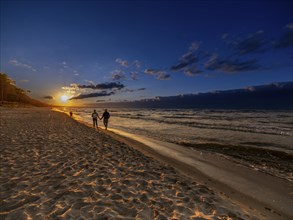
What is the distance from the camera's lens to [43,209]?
499 cm

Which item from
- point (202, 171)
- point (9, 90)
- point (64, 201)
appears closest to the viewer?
point (64, 201)

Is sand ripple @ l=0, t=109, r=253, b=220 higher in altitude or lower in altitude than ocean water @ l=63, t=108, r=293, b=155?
higher

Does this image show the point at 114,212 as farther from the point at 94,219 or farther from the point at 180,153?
the point at 180,153

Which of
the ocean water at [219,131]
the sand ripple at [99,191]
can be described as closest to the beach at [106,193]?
the sand ripple at [99,191]

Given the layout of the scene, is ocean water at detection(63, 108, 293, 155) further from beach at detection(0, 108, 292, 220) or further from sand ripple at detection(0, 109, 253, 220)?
sand ripple at detection(0, 109, 253, 220)

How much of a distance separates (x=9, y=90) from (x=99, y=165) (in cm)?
17194

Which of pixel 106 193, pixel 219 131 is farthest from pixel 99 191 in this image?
pixel 219 131

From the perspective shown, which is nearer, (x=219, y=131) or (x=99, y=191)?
(x=99, y=191)

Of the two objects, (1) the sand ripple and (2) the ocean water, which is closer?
(1) the sand ripple

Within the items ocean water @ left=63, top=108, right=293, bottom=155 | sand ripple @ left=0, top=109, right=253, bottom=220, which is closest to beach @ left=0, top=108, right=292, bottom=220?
sand ripple @ left=0, top=109, right=253, bottom=220

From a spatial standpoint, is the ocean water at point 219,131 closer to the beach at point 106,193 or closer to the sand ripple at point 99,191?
the beach at point 106,193

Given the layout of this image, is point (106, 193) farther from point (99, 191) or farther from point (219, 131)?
point (219, 131)

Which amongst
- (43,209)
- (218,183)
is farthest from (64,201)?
(218,183)

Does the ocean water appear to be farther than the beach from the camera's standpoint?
Yes
